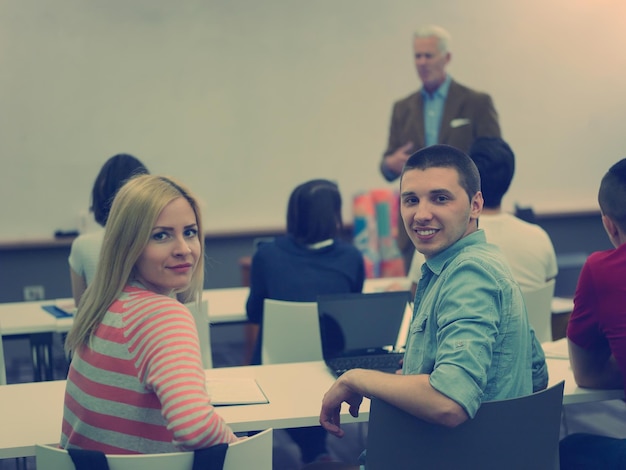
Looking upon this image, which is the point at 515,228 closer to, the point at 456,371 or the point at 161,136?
the point at 456,371

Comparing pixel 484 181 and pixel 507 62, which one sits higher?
pixel 507 62

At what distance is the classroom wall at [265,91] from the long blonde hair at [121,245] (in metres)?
3.63

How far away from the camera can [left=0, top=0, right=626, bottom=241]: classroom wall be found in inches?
200

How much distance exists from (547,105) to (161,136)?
2815 millimetres

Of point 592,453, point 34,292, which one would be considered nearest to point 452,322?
point 592,453

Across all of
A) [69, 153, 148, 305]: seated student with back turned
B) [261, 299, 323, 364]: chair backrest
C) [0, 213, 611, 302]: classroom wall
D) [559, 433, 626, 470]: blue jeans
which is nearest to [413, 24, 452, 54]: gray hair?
[0, 213, 611, 302]: classroom wall

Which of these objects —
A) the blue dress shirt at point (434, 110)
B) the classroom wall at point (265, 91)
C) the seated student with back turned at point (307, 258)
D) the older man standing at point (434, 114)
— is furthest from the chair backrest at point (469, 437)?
the classroom wall at point (265, 91)

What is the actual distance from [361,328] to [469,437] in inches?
36.4

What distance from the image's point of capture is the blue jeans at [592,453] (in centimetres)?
219

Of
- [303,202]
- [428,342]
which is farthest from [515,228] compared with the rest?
[428,342]

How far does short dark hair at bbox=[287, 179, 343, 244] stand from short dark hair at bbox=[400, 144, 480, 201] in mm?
1158

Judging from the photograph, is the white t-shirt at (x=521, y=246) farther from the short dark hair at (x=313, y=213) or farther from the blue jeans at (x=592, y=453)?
the blue jeans at (x=592, y=453)

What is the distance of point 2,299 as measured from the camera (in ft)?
17.0

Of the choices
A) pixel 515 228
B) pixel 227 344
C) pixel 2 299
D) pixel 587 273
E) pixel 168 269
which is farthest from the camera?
pixel 227 344
